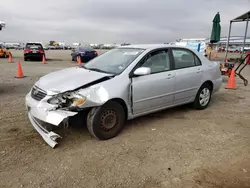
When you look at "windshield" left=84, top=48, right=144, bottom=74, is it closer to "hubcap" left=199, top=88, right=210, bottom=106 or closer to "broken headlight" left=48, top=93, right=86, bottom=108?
"broken headlight" left=48, top=93, right=86, bottom=108

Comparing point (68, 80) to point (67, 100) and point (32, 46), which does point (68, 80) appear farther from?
point (32, 46)

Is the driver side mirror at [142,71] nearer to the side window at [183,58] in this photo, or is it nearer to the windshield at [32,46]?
the side window at [183,58]

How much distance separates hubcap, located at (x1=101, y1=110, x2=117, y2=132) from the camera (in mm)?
3614

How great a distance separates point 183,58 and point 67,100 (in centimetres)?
281

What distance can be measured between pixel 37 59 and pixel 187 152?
1900 cm

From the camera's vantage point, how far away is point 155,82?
420 centimetres

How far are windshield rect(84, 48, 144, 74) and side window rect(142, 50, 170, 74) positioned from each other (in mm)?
236

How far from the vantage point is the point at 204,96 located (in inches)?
212

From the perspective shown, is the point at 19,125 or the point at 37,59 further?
the point at 37,59

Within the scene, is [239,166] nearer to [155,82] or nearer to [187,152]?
[187,152]

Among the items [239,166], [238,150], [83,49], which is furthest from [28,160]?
[83,49]

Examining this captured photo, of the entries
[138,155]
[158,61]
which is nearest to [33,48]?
[158,61]

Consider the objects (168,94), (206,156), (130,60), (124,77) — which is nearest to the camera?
(206,156)

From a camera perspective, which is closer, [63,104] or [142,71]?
[63,104]
